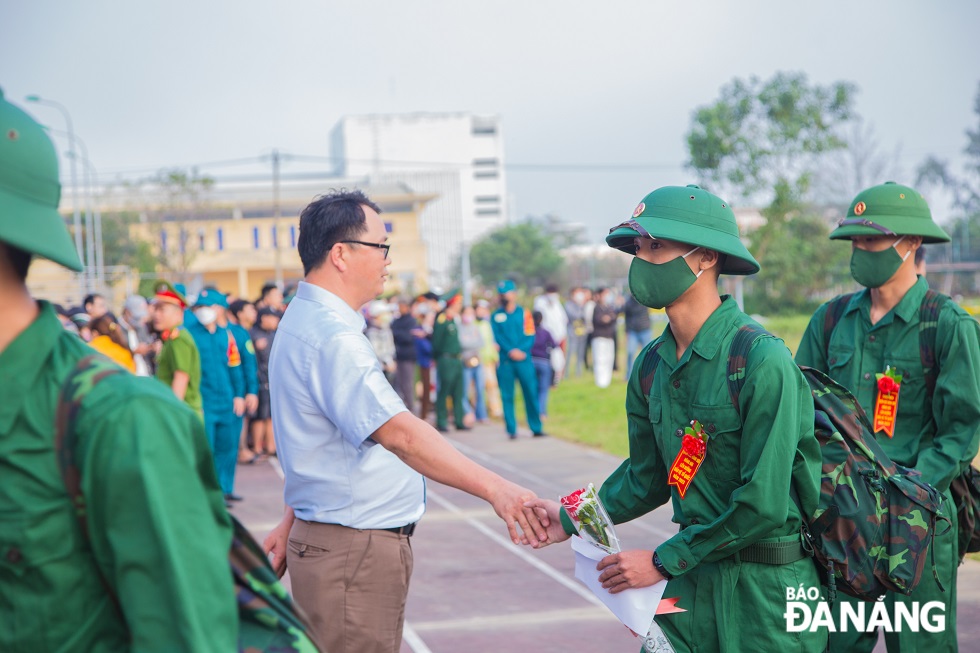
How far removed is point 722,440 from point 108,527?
6.62 feet

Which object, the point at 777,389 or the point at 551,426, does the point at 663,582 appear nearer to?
the point at 777,389

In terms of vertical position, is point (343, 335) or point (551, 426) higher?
point (343, 335)

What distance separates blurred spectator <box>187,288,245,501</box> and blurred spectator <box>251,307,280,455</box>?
2780 millimetres

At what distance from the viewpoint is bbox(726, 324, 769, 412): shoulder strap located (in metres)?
3.10

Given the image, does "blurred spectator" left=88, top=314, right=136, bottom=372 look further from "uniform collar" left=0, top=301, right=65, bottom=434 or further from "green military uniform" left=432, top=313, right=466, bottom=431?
"uniform collar" left=0, top=301, right=65, bottom=434

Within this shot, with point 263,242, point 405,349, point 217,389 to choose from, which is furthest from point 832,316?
point 263,242

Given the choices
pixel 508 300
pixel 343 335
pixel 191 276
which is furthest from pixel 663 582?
pixel 191 276

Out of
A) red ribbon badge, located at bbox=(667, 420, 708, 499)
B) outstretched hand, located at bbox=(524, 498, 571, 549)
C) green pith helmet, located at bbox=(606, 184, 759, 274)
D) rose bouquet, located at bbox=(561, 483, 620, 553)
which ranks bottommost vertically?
outstretched hand, located at bbox=(524, 498, 571, 549)

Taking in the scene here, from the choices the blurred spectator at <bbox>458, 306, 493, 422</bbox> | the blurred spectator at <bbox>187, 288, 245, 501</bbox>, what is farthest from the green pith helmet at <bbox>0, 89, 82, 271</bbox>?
the blurred spectator at <bbox>458, 306, 493, 422</bbox>

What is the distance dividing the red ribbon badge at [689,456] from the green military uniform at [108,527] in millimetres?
1841

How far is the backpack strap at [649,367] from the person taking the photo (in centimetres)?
348

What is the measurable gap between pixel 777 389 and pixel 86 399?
2.02 m

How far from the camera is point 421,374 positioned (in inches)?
723

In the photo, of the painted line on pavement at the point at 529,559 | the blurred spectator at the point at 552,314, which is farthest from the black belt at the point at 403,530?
the blurred spectator at the point at 552,314
